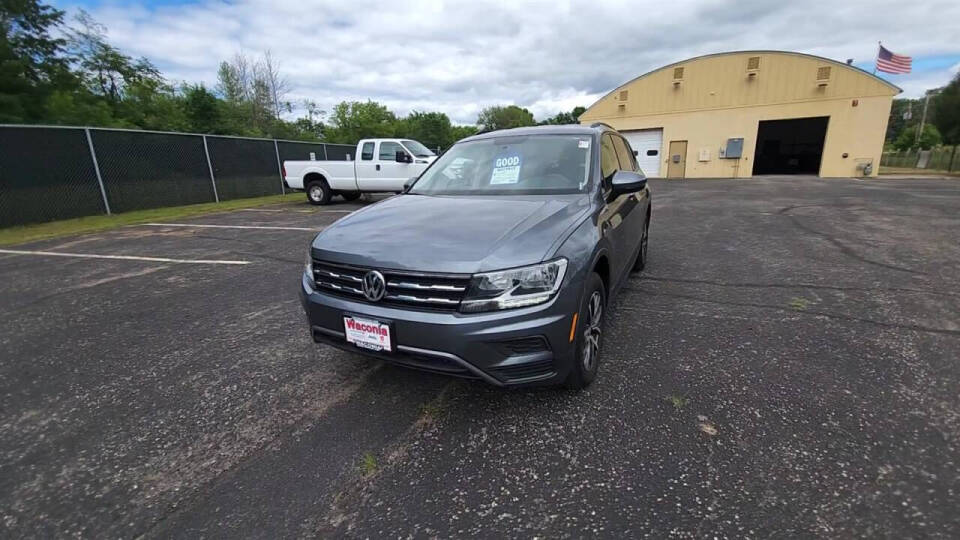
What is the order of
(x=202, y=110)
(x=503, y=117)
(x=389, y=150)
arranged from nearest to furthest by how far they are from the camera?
1. (x=389, y=150)
2. (x=202, y=110)
3. (x=503, y=117)

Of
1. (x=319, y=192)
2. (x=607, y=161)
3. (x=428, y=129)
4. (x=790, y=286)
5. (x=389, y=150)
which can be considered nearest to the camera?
(x=607, y=161)

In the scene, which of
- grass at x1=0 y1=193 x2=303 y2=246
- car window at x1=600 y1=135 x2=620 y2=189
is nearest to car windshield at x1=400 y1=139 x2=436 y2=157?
grass at x1=0 y1=193 x2=303 y2=246

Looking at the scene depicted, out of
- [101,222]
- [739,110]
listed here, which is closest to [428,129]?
[739,110]

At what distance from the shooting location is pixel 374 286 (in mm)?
2254

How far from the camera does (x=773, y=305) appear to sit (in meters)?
4.01

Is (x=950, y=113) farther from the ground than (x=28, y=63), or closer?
closer

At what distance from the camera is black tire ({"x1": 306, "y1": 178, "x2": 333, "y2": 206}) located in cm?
1373

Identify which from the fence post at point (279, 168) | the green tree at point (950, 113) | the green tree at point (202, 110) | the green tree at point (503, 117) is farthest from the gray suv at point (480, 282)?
the green tree at point (503, 117)

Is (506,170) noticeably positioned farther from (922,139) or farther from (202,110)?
(922,139)

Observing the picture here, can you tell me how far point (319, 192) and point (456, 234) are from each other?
1278 centimetres

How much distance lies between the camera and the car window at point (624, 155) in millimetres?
4364

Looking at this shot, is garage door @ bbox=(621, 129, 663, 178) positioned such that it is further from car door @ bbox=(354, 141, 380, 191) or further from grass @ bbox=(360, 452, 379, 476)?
grass @ bbox=(360, 452, 379, 476)

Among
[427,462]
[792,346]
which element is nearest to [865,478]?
[792,346]

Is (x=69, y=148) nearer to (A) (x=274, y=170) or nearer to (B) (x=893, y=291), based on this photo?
(A) (x=274, y=170)
